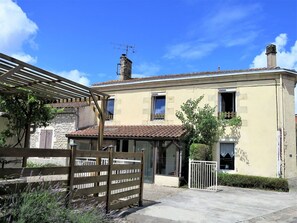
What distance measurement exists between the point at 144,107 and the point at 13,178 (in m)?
14.6

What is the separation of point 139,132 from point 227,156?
504 cm

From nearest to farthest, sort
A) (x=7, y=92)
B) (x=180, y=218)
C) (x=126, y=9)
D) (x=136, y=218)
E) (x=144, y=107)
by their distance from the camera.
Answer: (x=136, y=218), (x=180, y=218), (x=7, y=92), (x=126, y=9), (x=144, y=107)

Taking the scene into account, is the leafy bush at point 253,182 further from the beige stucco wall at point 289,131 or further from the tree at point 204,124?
the tree at point 204,124

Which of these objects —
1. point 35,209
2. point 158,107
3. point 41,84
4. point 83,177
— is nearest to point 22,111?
point 41,84

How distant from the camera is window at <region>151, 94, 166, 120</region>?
61.2 feet

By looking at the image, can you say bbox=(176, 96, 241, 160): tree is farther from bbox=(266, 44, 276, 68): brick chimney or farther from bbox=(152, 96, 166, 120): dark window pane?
bbox=(266, 44, 276, 68): brick chimney

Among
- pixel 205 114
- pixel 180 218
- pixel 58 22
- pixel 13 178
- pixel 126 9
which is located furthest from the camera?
pixel 205 114

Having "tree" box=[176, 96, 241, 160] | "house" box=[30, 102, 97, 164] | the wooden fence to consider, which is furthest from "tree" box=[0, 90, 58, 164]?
"house" box=[30, 102, 97, 164]

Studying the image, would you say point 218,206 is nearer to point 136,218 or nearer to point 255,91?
point 136,218

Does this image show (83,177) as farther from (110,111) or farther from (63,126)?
(63,126)

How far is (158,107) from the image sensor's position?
18.9 m

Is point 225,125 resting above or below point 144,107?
below

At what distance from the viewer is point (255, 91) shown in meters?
16.1

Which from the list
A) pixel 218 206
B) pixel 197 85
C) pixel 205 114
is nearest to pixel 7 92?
pixel 218 206
